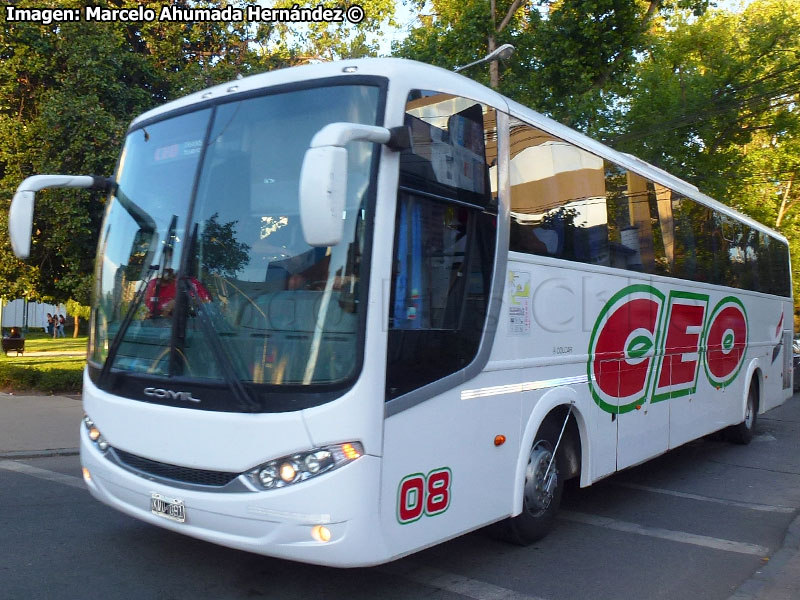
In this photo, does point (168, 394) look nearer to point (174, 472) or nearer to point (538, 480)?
point (174, 472)

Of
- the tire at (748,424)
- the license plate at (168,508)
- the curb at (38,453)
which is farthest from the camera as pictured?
the tire at (748,424)

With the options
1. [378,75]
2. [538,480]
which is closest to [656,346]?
[538,480]

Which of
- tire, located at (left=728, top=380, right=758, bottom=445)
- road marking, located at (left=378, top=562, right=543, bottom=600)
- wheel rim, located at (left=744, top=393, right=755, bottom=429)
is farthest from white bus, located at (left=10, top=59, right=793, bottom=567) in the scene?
wheel rim, located at (left=744, top=393, right=755, bottom=429)

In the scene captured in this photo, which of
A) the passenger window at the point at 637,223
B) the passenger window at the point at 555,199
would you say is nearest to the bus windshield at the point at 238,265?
the passenger window at the point at 555,199

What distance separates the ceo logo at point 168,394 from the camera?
4.54 meters

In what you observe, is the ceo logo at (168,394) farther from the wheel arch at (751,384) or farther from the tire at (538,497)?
the wheel arch at (751,384)

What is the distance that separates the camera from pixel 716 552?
625 cm

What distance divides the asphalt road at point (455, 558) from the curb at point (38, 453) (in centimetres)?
112

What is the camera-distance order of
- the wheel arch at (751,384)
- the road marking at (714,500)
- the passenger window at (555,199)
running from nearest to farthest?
the passenger window at (555,199) < the road marking at (714,500) < the wheel arch at (751,384)

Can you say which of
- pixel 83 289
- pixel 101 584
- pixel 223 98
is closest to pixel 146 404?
pixel 101 584

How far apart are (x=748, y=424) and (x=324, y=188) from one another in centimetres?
1005

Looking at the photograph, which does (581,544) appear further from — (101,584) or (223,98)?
(223,98)

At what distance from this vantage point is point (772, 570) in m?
5.71

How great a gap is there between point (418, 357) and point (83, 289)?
12229 mm
